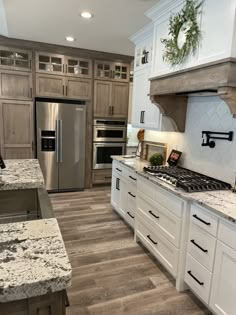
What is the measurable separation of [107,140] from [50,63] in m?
1.74

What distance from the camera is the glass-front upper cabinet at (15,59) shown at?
3913mm

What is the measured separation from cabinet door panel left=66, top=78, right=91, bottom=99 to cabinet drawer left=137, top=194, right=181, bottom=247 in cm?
251

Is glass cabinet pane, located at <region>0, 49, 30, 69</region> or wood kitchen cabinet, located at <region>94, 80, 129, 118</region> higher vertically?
glass cabinet pane, located at <region>0, 49, 30, 69</region>

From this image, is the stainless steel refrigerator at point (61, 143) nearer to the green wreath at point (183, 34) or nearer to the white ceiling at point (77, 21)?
the white ceiling at point (77, 21)

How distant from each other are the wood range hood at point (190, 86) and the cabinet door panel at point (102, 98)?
2.03 metres

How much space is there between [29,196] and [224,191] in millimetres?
1603

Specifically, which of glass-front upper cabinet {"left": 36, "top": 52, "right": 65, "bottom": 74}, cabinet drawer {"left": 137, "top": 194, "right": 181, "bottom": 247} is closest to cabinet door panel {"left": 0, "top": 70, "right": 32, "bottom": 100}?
Result: glass-front upper cabinet {"left": 36, "top": 52, "right": 65, "bottom": 74}

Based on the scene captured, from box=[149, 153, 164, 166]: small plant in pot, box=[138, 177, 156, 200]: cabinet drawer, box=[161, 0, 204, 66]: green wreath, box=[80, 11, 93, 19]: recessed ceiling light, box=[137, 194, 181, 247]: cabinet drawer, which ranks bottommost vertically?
box=[137, 194, 181, 247]: cabinet drawer

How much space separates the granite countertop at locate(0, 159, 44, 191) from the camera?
1.56 m

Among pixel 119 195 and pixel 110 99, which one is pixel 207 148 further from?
pixel 110 99

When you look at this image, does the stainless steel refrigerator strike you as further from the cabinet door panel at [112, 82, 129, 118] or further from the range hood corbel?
the range hood corbel

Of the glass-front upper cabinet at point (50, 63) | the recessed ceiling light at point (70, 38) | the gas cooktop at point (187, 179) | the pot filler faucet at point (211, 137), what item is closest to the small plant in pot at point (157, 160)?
the gas cooktop at point (187, 179)

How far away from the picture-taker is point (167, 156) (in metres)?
3.19

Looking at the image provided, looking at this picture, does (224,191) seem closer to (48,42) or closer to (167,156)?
(167,156)
